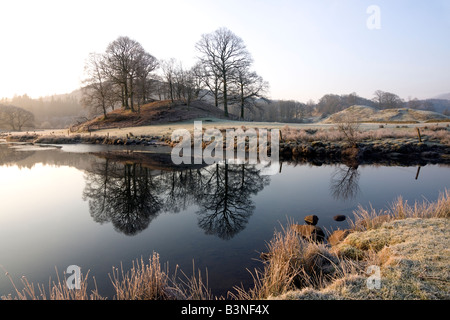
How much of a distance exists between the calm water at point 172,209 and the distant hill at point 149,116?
987 inches

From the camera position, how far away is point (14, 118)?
221 feet

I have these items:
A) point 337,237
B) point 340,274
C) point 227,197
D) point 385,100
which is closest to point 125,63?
point 227,197

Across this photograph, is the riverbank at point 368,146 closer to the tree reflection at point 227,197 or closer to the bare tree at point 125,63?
the tree reflection at point 227,197

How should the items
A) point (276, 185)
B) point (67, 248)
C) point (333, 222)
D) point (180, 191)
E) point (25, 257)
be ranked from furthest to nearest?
point (276, 185) → point (180, 191) → point (333, 222) → point (67, 248) → point (25, 257)

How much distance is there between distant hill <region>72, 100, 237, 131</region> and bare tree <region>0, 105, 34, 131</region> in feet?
117

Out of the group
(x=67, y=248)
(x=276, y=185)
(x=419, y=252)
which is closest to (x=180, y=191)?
(x=276, y=185)

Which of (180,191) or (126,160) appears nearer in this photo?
(180,191)

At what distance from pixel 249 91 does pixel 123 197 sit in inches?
1475

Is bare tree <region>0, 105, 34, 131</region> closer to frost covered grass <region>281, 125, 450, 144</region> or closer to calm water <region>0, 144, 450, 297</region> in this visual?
calm water <region>0, 144, 450, 297</region>

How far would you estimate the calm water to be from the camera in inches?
216

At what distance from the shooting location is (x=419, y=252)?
169 inches

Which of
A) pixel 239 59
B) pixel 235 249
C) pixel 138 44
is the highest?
pixel 138 44

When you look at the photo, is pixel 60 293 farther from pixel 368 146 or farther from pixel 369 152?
pixel 368 146
